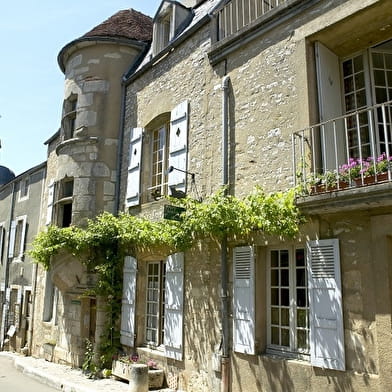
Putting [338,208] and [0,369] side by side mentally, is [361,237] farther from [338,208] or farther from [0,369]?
[0,369]

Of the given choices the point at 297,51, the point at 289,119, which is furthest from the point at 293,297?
the point at 297,51

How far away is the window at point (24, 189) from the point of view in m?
14.8

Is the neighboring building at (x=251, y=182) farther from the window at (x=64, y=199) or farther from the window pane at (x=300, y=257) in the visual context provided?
the window at (x=64, y=199)

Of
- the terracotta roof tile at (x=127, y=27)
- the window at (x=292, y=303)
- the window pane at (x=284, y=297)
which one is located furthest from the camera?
the terracotta roof tile at (x=127, y=27)

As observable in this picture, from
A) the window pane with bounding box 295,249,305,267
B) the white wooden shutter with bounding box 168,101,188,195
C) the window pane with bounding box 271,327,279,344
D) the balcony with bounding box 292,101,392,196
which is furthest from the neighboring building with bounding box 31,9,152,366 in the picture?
the balcony with bounding box 292,101,392,196

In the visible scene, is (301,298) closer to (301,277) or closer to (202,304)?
(301,277)

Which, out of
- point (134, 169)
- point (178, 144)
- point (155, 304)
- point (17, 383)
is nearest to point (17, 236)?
point (17, 383)

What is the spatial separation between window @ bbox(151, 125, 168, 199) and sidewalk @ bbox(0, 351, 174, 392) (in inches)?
131

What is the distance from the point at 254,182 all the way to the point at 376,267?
2.09 metres

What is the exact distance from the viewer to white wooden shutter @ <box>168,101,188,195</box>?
24.5 feet

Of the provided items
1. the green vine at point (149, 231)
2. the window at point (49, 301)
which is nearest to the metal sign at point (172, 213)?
the green vine at point (149, 231)

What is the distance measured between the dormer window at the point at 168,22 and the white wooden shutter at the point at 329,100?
3.89 metres

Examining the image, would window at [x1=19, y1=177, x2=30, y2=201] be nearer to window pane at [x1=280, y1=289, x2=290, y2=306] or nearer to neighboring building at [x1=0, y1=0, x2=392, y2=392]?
neighboring building at [x1=0, y1=0, x2=392, y2=392]

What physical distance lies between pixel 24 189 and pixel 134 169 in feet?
26.2
